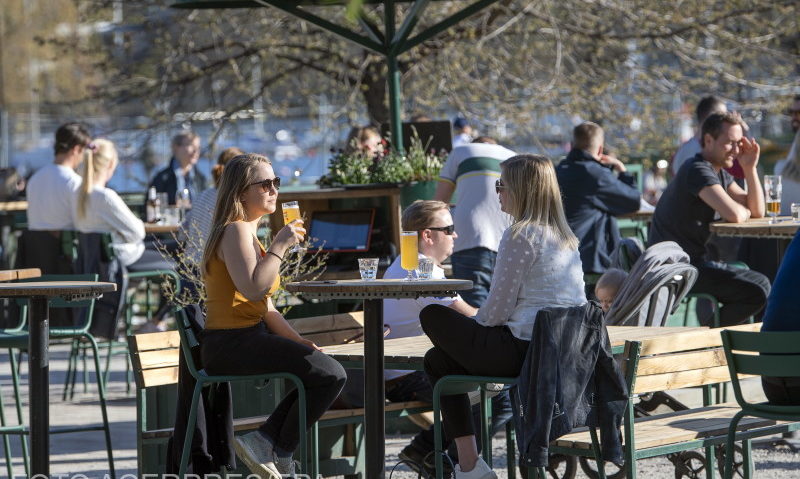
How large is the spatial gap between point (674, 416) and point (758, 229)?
236 centimetres

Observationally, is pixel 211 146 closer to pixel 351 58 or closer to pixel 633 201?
pixel 351 58

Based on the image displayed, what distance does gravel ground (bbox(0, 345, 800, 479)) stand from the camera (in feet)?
23.3

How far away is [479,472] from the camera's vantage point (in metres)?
5.35

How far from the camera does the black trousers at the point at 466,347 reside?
5.23 metres

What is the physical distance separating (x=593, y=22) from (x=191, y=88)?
5.15 meters

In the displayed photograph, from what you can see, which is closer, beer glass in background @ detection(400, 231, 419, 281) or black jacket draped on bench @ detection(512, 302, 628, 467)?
black jacket draped on bench @ detection(512, 302, 628, 467)

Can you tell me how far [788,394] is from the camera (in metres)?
5.02

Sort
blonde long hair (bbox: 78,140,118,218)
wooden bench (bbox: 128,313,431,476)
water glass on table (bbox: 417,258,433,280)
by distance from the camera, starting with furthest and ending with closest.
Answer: blonde long hair (bbox: 78,140,118,218), wooden bench (bbox: 128,313,431,476), water glass on table (bbox: 417,258,433,280)

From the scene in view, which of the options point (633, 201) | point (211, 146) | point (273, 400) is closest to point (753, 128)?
point (211, 146)

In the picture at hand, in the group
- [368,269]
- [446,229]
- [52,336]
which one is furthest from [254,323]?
[52,336]

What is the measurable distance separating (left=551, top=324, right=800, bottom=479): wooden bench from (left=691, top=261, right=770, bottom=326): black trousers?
2.70 meters

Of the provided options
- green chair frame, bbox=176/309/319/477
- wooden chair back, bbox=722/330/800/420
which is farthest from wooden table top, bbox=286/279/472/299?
wooden chair back, bbox=722/330/800/420

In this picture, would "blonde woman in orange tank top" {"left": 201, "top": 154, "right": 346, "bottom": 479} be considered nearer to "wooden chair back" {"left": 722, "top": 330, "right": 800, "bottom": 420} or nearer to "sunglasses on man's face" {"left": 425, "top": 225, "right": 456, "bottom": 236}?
"sunglasses on man's face" {"left": 425, "top": 225, "right": 456, "bottom": 236}

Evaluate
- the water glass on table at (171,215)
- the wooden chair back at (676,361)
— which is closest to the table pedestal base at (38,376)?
the wooden chair back at (676,361)
